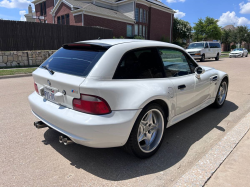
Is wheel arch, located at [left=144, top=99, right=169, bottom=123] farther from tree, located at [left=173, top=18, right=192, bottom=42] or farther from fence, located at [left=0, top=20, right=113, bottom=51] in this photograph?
tree, located at [left=173, top=18, right=192, bottom=42]

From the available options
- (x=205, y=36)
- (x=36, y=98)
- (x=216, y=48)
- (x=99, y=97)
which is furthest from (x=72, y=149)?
(x=205, y=36)

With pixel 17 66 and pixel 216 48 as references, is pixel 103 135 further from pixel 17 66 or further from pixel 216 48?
pixel 216 48

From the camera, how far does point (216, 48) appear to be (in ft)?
75.3

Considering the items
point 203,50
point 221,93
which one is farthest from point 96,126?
point 203,50

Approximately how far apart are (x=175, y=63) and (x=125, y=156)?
6.18ft

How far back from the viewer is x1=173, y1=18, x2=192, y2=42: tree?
1587 inches

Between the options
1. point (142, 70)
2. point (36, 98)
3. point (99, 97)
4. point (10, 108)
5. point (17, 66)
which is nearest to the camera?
point (99, 97)

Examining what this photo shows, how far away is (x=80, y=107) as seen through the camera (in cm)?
245

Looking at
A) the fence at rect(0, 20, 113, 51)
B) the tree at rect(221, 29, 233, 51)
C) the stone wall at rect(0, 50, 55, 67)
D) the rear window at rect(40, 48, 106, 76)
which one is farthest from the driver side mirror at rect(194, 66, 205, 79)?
the tree at rect(221, 29, 233, 51)

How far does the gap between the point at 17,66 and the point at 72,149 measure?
39.6 feet

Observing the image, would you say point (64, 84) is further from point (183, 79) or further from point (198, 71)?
point (198, 71)

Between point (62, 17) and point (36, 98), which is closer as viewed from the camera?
point (36, 98)

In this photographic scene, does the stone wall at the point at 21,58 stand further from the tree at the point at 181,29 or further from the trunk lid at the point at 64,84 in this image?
the tree at the point at 181,29

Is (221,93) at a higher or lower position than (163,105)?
lower
